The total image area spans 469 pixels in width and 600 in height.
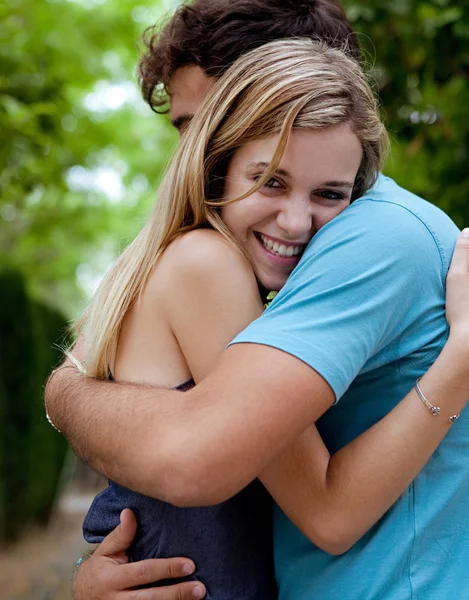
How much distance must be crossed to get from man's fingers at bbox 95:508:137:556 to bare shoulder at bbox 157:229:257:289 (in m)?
0.65

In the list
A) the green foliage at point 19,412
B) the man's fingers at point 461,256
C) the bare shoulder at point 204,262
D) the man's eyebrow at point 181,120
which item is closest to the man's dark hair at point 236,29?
the man's eyebrow at point 181,120

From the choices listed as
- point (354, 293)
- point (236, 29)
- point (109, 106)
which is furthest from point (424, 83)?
point (109, 106)

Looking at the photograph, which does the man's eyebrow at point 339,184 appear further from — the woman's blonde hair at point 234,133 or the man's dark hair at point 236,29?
the man's dark hair at point 236,29

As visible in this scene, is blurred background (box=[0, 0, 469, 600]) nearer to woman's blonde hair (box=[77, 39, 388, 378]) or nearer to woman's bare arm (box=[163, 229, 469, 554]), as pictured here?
woman's blonde hair (box=[77, 39, 388, 378])

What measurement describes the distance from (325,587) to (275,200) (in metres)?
0.98

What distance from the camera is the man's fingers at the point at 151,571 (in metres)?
2.08

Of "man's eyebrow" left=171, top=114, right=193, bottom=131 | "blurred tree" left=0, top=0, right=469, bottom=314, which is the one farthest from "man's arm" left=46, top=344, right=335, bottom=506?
"man's eyebrow" left=171, top=114, right=193, bottom=131

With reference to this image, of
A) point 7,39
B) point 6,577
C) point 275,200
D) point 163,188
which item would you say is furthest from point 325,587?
point 6,577

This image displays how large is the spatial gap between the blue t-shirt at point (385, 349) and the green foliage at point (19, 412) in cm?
836

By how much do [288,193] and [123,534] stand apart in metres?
1.01

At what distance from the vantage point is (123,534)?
7.14ft

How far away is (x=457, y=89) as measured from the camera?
432 centimetres

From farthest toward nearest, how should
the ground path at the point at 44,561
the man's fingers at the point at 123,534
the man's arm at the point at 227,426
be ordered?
the ground path at the point at 44,561, the man's fingers at the point at 123,534, the man's arm at the point at 227,426

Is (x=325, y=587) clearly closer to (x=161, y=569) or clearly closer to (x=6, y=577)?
(x=161, y=569)
